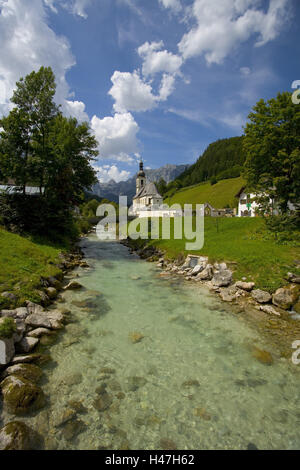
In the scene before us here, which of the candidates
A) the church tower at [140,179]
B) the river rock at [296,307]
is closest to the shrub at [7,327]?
the river rock at [296,307]

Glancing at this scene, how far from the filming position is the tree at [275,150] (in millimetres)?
20750

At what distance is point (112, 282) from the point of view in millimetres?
15164

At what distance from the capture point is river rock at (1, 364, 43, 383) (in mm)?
5523

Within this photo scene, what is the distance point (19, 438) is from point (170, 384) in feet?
12.0

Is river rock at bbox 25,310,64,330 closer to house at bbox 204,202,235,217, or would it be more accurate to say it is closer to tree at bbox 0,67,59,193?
tree at bbox 0,67,59,193

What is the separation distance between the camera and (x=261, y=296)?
1125 cm

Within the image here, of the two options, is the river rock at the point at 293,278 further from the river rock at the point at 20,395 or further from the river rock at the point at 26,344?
the river rock at the point at 26,344

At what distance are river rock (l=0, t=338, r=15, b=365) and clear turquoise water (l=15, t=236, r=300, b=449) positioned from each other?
122 centimetres

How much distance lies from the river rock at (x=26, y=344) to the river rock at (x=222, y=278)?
1101cm

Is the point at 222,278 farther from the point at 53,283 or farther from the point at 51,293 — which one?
the point at 53,283

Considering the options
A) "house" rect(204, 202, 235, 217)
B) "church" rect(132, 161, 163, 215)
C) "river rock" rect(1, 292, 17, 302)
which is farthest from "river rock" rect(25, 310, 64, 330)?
"church" rect(132, 161, 163, 215)

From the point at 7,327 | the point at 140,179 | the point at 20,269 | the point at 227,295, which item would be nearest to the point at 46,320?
the point at 7,327

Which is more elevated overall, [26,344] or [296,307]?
[26,344]
